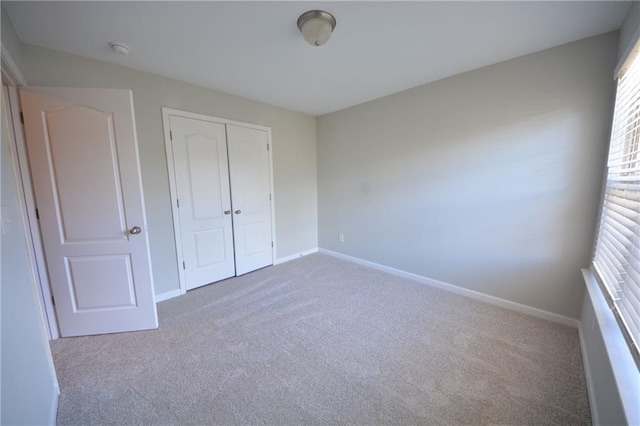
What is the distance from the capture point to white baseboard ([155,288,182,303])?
104 inches

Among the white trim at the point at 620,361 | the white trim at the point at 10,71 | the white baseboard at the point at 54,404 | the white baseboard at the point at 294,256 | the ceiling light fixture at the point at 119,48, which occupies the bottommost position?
the white baseboard at the point at 54,404

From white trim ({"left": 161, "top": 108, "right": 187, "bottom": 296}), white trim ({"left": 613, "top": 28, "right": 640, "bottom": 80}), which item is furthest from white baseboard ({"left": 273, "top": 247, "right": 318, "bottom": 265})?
white trim ({"left": 613, "top": 28, "right": 640, "bottom": 80})

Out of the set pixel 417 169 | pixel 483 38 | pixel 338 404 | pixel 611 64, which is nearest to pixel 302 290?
pixel 338 404

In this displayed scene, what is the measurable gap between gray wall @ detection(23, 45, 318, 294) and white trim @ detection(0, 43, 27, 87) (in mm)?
205

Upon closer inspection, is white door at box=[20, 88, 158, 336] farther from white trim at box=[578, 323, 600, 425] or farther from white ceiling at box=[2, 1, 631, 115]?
white trim at box=[578, 323, 600, 425]

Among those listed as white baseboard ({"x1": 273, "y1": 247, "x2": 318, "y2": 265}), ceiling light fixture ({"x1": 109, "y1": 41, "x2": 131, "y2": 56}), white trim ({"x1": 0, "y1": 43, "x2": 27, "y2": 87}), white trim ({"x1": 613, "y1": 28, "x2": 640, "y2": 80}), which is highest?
ceiling light fixture ({"x1": 109, "y1": 41, "x2": 131, "y2": 56})

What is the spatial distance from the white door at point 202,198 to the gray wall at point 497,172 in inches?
75.2

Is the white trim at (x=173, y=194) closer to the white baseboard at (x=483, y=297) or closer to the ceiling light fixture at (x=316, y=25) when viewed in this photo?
the ceiling light fixture at (x=316, y=25)

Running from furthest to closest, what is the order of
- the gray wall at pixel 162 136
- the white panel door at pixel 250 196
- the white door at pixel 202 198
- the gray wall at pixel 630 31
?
the white panel door at pixel 250 196 → the white door at pixel 202 198 → the gray wall at pixel 162 136 → the gray wall at pixel 630 31

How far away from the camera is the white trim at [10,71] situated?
149 centimetres

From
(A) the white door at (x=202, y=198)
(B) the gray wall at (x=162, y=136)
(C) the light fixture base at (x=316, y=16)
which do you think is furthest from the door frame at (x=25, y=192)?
(C) the light fixture base at (x=316, y=16)

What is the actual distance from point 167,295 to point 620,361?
3.46 m

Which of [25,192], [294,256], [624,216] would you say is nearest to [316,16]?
[624,216]

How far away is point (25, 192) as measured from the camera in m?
1.84
